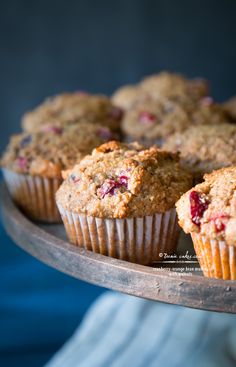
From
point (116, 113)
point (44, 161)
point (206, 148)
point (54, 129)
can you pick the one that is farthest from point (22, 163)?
point (116, 113)

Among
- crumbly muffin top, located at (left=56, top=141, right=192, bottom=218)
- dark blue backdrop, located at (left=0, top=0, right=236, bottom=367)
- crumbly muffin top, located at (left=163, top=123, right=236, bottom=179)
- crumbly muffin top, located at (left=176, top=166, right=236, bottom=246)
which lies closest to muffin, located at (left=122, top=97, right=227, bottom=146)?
crumbly muffin top, located at (left=163, top=123, right=236, bottom=179)

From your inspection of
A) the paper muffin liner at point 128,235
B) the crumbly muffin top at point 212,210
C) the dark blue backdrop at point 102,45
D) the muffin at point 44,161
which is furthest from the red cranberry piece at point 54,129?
the dark blue backdrop at point 102,45

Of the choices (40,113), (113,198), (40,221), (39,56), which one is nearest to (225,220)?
(113,198)

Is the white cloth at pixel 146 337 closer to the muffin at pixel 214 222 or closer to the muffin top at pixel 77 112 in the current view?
the muffin top at pixel 77 112

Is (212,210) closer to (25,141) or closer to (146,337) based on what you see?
(25,141)

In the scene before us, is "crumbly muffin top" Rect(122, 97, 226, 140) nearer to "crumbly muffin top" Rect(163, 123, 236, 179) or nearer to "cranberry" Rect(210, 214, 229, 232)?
"crumbly muffin top" Rect(163, 123, 236, 179)

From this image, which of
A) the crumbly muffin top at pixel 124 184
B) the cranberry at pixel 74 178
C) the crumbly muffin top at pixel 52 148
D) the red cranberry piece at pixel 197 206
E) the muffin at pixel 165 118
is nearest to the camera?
the red cranberry piece at pixel 197 206

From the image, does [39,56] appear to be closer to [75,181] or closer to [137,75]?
[137,75]
